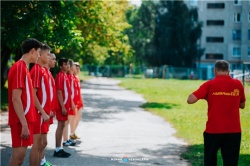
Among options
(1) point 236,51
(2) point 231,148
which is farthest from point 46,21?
(1) point 236,51

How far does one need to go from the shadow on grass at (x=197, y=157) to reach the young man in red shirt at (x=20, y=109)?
3363mm

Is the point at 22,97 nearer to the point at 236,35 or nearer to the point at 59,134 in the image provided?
the point at 59,134

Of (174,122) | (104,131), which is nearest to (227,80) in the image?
(104,131)

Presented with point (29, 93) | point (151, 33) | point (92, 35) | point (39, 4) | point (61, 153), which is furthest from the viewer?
point (151, 33)

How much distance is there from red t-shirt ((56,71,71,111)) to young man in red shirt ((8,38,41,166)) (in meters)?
3.21

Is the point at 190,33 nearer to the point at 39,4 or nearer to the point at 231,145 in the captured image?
the point at 39,4

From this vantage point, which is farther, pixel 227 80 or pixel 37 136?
pixel 37 136

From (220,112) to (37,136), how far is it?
259 cm

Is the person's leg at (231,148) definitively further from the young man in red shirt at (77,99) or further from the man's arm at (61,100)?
the young man in red shirt at (77,99)

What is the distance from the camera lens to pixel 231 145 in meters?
5.94

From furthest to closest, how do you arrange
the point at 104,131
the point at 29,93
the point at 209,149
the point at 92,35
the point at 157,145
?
1. the point at 92,35
2. the point at 104,131
3. the point at 157,145
4. the point at 209,149
5. the point at 29,93

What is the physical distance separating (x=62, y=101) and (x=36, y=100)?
91.6 inches

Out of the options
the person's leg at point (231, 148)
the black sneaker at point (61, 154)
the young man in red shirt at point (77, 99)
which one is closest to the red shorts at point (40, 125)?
the black sneaker at point (61, 154)

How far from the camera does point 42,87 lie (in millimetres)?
6852
